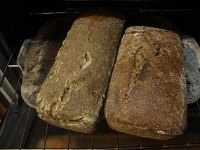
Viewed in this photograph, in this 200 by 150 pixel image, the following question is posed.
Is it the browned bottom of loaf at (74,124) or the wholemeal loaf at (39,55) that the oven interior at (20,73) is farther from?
the browned bottom of loaf at (74,124)

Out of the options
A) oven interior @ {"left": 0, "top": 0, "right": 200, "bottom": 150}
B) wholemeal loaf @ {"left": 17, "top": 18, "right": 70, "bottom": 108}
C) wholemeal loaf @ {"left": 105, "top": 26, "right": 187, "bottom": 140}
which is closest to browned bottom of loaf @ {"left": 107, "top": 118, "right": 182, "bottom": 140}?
wholemeal loaf @ {"left": 105, "top": 26, "right": 187, "bottom": 140}

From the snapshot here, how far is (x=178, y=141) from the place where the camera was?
3.75 feet

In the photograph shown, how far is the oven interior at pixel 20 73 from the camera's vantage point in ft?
3.82

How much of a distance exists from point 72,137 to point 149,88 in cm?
46

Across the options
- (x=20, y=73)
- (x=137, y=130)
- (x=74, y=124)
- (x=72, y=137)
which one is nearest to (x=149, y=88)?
(x=137, y=130)

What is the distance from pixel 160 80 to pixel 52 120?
37 cm

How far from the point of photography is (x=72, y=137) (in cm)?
119

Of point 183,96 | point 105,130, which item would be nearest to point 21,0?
point 105,130

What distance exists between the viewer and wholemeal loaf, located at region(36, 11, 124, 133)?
90cm

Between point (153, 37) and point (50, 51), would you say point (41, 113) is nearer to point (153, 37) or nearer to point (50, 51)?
point (50, 51)

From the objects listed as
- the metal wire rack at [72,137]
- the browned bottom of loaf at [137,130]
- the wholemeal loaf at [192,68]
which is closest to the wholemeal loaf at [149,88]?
the browned bottom of loaf at [137,130]

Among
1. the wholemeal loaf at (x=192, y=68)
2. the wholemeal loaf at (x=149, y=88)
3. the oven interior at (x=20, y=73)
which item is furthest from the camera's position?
the oven interior at (x=20, y=73)

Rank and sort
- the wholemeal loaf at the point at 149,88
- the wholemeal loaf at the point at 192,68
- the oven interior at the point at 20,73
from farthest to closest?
the oven interior at the point at 20,73, the wholemeal loaf at the point at 192,68, the wholemeal loaf at the point at 149,88

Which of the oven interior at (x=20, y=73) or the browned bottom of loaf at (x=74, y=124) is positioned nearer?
the browned bottom of loaf at (x=74, y=124)
